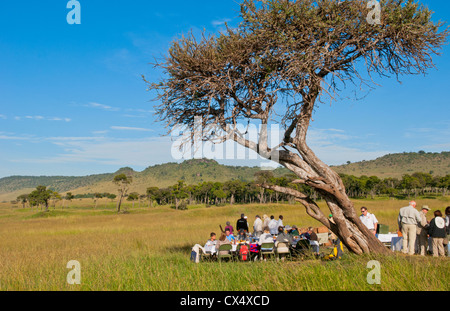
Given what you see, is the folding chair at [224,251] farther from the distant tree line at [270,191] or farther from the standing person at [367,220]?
the distant tree line at [270,191]

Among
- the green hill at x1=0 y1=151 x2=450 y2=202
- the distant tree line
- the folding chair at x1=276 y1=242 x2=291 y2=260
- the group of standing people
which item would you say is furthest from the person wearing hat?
the green hill at x1=0 y1=151 x2=450 y2=202

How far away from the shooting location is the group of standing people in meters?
10.4

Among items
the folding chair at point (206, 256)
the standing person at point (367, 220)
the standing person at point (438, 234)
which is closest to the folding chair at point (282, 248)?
the folding chair at point (206, 256)

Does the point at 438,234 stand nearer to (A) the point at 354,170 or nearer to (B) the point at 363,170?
(B) the point at 363,170

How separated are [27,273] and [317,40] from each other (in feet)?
37.7

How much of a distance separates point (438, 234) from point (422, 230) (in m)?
0.54

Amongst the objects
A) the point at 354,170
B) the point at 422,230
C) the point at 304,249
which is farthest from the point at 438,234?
the point at 354,170

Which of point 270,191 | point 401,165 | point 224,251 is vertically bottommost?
point 224,251

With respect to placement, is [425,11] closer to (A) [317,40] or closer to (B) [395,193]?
(A) [317,40]

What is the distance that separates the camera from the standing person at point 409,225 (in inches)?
419

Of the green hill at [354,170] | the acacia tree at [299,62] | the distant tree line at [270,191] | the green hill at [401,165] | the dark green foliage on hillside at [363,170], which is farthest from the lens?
the green hill at [354,170]

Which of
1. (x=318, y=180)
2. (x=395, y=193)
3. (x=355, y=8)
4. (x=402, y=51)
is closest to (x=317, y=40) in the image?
(x=355, y=8)

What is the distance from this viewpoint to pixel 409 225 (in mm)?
10750
